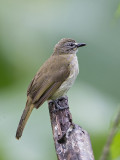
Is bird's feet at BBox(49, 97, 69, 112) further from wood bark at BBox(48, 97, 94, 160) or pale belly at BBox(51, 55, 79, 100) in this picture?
wood bark at BBox(48, 97, 94, 160)

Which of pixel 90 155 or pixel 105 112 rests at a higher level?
pixel 90 155

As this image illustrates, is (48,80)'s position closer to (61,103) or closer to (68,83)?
(68,83)

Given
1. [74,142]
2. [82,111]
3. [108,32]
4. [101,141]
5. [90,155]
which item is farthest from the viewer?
[108,32]

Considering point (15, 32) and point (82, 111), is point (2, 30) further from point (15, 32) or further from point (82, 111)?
point (82, 111)

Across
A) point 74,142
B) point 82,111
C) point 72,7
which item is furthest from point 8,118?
point 74,142

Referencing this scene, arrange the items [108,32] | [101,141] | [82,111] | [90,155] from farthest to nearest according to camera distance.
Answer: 1. [108,32]
2. [82,111]
3. [101,141]
4. [90,155]

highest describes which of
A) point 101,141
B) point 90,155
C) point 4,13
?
point 4,13

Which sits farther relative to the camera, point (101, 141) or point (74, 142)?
point (101, 141)
